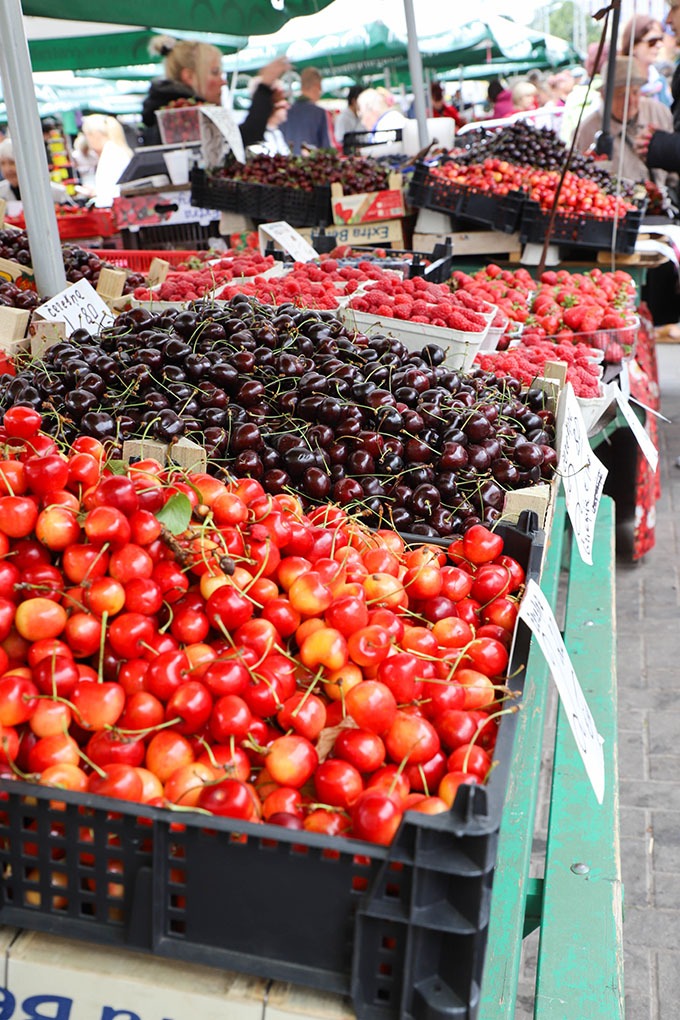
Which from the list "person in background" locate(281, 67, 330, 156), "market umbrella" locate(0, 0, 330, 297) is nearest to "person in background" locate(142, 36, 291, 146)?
"person in background" locate(281, 67, 330, 156)

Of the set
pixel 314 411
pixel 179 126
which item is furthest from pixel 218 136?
pixel 314 411

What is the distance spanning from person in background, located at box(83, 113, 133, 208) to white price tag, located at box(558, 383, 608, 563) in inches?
301

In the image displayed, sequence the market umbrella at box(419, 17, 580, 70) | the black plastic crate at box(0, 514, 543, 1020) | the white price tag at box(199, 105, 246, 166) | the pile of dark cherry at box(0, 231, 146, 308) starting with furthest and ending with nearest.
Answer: the market umbrella at box(419, 17, 580, 70), the white price tag at box(199, 105, 246, 166), the pile of dark cherry at box(0, 231, 146, 308), the black plastic crate at box(0, 514, 543, 1020)

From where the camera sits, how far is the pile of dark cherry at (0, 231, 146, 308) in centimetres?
391

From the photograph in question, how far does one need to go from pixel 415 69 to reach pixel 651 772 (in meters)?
→ 4.66

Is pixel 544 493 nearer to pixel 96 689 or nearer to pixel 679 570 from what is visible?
pixel 96 689

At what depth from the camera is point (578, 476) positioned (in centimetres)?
205

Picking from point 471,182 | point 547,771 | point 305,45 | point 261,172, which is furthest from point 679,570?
point 305,45

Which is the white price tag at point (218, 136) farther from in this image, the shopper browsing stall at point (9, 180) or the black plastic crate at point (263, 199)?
the shopper browsing stall at point (9, 180)

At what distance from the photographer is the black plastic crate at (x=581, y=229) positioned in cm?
511

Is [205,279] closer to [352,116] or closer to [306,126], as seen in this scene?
[306,126]

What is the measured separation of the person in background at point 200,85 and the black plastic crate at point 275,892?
780 cm

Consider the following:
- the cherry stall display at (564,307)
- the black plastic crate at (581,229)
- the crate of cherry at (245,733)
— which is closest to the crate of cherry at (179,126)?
the black plastic crate at (581,229)

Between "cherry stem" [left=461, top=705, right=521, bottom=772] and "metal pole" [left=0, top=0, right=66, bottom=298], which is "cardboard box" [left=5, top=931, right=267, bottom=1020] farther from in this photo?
"metal pole" [left=0, top=0, right=66, bottom=298]
